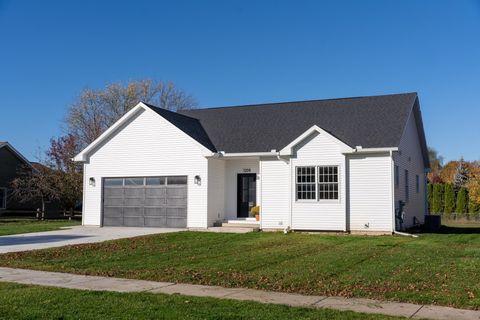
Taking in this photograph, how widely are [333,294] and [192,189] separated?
14.3 metres

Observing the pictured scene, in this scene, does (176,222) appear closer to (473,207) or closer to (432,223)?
(432,223)

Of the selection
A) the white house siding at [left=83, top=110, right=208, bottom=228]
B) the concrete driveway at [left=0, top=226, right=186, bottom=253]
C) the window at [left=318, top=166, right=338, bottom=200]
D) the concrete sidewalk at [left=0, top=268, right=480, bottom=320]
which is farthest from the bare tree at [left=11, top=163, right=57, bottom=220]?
the concrete sidewalk at [left=0, top=268, right=480, bottom=320]

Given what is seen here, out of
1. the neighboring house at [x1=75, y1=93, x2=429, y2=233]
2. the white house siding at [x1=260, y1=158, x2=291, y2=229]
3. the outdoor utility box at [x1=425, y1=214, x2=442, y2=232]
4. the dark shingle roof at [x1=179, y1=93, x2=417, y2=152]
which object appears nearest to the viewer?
the neighboring house at [x1=75, y1=93, x2=429, y2=233]

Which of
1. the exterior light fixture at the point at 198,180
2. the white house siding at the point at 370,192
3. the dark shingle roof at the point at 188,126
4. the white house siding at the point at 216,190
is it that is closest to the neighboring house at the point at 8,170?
the dark shingle roof at the point at 188,126

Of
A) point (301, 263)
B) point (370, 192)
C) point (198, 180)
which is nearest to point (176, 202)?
point (198, 180)

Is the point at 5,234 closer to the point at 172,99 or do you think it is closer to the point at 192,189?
the point at 192,189

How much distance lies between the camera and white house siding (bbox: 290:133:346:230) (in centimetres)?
2027

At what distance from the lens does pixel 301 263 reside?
41.1ft

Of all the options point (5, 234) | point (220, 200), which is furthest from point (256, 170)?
point (5, 234)

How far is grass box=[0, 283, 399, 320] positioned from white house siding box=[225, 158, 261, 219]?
1471 centimetres

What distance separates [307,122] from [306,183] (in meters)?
3.86

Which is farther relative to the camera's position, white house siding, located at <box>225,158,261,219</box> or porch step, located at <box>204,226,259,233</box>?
white house siding, located at <box>225,158,261,219</box>

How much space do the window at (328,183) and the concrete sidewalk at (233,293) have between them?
1162cm

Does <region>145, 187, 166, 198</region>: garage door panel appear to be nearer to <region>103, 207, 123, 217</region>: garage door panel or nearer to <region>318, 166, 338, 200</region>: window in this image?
<region>103, 207, 123, 217</region>: garage door panel
